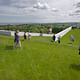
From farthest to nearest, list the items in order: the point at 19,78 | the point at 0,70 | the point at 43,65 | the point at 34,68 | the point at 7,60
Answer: the point at 7,60
the point at 43,65
the point at 34,68
the point at 0,70
the point at 19,78

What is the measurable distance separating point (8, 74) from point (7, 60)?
223 cm

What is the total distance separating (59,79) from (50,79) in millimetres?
528

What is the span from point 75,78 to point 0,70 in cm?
473

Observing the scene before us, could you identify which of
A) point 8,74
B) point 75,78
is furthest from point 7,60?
point 75,78

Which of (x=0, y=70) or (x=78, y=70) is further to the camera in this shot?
(x=78, y=70)

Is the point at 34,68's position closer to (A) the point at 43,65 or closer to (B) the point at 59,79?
(A) the point at 43,65

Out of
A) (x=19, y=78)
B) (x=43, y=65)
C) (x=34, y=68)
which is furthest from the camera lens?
(x=43, y=65)

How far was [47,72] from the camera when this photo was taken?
6.83 m

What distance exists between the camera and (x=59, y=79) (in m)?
6.11

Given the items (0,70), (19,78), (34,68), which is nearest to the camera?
(19,78)

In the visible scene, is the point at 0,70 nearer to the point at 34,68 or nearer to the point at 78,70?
the point at 34,68

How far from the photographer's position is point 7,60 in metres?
8.41

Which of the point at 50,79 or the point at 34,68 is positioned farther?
the point at 34,68

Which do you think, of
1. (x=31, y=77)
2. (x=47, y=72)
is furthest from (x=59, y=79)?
(x=31, y=77)
